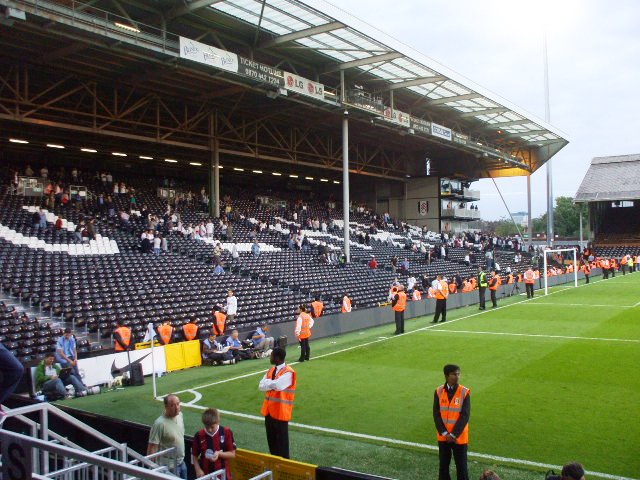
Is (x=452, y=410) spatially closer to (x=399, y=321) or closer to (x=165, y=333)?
(x=165, y=333)

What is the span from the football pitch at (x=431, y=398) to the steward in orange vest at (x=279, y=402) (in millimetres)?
975

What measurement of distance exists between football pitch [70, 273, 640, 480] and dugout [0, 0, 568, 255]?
41.7 ft

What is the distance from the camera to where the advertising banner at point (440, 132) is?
126ft

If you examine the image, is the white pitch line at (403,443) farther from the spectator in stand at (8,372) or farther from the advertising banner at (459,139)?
the advertising banner at (459,139)

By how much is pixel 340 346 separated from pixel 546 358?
620 centimetres

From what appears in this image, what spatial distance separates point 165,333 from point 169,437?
33.2 feet

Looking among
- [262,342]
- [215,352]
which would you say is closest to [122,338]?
[215,352]

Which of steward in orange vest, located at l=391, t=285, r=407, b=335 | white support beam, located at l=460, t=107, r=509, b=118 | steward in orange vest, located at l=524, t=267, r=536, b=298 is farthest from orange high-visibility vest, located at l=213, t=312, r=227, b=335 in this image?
white support beam, located at l=460, t=107, r=509, b=118

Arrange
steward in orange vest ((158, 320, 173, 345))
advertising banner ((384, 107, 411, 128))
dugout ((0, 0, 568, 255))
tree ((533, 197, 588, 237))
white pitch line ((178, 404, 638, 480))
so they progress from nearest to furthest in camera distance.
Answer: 1. white pitch line ((178, 404, 638, 480))
2. steward in orange vest ((158, 320, 173, 345))
3. dugout ((0, 0, 568, 255))
4. advertising banner ((384, 107, 411, 128))
5. tree ((533, 197, 588, 237))

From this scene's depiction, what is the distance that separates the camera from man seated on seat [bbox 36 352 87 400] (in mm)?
12297

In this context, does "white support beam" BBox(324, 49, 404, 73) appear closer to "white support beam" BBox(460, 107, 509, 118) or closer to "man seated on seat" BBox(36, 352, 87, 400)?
"white support beam" BBox(460, 107, 509, 118)

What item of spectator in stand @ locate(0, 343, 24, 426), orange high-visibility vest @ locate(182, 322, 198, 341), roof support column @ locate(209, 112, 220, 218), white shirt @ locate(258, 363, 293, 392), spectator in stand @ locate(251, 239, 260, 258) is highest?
roof support column @ locate(209, 112, 220, 218)

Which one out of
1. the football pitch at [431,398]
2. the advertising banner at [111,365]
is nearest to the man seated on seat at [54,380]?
the football pitch at [431,398]

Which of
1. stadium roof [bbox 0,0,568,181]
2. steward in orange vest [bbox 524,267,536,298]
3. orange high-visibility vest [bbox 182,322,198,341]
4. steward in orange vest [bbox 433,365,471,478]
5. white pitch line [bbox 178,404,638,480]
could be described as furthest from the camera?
steward in orange vest [bbox 524,267,536,298]
